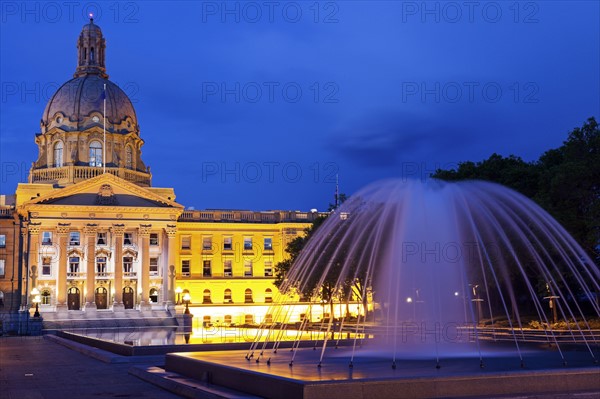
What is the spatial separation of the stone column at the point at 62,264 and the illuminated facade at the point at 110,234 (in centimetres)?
11

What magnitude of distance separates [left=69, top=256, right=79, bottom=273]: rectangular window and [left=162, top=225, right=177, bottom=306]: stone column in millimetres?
9344

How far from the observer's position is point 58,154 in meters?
94.0

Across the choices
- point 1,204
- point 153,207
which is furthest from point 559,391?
point 1,204

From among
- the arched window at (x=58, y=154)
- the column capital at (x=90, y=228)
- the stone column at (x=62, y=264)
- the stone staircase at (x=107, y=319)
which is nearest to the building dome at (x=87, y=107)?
the arched window at (x=58, y=154)

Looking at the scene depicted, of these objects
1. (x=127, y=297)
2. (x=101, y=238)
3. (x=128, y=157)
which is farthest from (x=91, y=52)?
(x=127, y=297)

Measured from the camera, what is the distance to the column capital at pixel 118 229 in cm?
8431

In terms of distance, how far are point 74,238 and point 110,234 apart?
153 inches

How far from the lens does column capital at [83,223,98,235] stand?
83.6 m

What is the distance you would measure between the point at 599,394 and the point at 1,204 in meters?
91.3

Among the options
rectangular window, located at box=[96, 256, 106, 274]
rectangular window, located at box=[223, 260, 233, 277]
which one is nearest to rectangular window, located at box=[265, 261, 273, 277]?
rectangular window, located at box=[223, 260, 233, 277]

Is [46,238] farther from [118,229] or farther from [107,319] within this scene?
[107,319]

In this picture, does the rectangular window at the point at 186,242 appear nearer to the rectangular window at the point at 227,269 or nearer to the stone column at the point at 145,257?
the rectangular window at the point at 227,269

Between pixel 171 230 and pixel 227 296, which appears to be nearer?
pixel 171 230

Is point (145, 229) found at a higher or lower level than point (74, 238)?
higher
